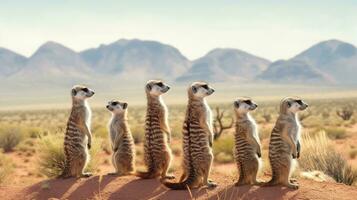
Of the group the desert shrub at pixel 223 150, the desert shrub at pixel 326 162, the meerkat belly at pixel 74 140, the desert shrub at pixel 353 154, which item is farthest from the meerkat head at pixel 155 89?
the desert shrub at pixel 353 154

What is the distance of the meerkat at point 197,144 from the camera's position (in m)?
9.38

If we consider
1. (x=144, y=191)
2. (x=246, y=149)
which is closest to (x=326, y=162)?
(x=246, y=149)

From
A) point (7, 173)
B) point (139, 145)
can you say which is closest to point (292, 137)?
point (7, 173)

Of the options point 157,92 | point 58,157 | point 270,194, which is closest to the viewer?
point 270,194

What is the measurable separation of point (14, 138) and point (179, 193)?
20787mm

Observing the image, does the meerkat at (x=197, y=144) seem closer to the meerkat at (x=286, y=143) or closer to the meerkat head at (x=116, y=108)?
the meerkat at (x=286, y=143)

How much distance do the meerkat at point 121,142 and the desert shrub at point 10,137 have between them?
1830 cm

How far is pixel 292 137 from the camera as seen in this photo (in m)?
9.02

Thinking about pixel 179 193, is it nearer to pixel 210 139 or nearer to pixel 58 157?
pixel 210 139

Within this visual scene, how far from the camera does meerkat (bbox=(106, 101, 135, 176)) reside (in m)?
10.5

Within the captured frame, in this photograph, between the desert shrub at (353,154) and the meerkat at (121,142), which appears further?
the desert shrub at (353,154)

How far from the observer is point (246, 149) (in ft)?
30.1

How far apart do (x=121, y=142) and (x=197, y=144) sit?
172 cm

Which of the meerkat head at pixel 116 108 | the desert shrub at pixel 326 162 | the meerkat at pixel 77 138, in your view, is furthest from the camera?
the desert shrub at pixel 326 162
